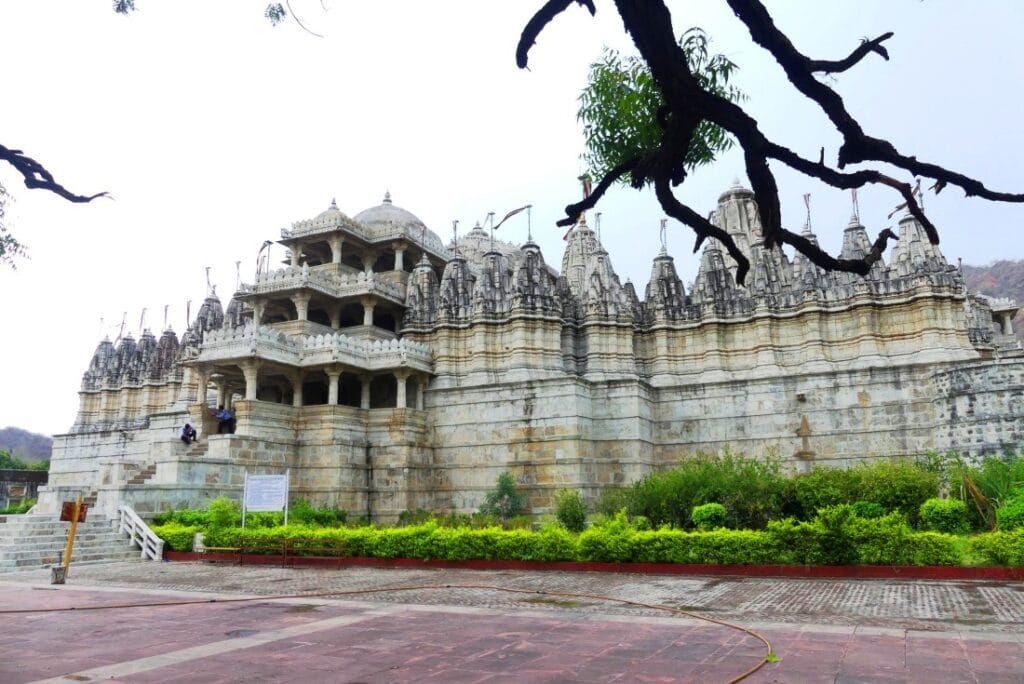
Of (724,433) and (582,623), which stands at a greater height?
(724,433)

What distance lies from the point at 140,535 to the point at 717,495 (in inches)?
597

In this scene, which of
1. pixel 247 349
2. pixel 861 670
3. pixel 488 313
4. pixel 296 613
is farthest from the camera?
pixel 488 313

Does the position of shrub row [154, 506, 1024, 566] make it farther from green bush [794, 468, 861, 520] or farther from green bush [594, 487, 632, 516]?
green bush [594, 487, 632, 516]

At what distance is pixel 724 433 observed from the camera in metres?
25.7

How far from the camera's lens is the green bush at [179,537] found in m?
18.8

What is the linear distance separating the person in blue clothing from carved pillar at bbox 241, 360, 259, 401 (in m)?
2.19

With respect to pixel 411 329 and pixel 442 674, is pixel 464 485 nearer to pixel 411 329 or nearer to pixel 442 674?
pixel 411 329

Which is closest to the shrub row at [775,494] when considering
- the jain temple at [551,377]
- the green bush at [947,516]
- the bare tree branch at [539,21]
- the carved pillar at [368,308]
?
the green bush at [947,516]

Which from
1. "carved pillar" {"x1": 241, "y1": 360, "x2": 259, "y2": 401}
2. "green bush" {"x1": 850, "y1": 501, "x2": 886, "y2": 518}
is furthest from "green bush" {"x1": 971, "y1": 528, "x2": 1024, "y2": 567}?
"carved pillar" {"x1": 241, "y1": 360, "x2": 259, "y2": 401}

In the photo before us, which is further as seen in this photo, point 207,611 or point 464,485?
point 464,485

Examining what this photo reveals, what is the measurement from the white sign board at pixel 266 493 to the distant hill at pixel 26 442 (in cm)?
11903

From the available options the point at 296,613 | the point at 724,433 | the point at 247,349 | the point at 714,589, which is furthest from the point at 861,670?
the point at 247,349

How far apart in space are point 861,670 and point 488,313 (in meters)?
22.8

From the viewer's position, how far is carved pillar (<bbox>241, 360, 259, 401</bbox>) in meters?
24.7
